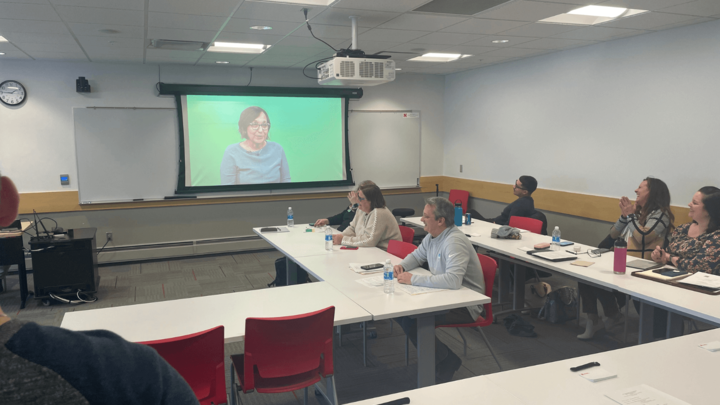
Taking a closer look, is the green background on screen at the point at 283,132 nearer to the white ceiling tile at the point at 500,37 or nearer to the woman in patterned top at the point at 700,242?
the white ceiling tile at the point at 500,37

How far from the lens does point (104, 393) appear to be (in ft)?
2.03

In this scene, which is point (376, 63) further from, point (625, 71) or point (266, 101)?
point (266, 101)

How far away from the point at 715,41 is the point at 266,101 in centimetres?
556

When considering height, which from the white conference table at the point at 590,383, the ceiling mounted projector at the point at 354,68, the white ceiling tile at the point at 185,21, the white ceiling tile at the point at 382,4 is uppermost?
the white ceiling tile at the point at 382,4

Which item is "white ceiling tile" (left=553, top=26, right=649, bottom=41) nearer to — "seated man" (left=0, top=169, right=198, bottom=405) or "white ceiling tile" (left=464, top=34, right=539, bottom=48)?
"white ceiling tile" (left=464, top=34, right=539, bottom=48)

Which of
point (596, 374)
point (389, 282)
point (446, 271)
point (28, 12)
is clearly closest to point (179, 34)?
point (28, 12)

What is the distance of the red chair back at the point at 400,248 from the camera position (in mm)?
3963

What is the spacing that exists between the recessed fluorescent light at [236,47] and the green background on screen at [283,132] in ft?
4.79

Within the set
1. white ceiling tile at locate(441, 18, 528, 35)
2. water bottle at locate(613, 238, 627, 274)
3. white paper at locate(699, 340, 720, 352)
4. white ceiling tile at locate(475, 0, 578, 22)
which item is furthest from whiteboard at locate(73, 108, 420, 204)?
white paper at locate(699, 340, 720, 352)

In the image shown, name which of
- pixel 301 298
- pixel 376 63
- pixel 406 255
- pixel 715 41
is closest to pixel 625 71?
pixel 715 41

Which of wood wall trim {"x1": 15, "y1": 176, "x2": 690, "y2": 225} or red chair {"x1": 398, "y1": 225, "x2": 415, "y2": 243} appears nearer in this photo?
red chair {"x1": 398, "y1": 225, "x2": 415, "y2": 243}

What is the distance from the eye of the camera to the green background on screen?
7137 mm

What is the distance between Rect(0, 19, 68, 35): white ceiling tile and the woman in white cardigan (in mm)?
3109

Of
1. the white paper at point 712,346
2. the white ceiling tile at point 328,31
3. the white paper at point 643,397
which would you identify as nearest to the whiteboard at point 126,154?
the white ceiling tile at point 328,31
